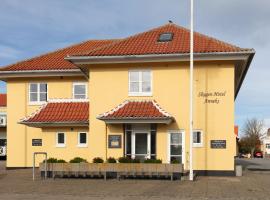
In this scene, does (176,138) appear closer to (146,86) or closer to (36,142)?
(146,86)

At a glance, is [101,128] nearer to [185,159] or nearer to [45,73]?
[185,159]

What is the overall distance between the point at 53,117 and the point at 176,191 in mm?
11992

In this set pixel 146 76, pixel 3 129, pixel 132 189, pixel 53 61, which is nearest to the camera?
pixel 132 189

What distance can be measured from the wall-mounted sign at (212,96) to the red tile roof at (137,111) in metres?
2.02

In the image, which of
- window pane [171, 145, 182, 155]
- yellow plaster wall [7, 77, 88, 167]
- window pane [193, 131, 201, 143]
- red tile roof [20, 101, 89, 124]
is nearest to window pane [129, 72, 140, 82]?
red tile roof [20, 101, 89, 124]

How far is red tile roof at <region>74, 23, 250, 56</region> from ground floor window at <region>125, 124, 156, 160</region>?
12.3 ft

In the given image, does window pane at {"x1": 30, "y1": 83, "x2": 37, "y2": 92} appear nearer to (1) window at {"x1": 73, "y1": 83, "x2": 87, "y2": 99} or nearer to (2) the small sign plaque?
(1) window at {"x1": 73, "y1": 83, "x2": 87, "y2": 99}

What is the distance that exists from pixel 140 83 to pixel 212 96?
145 inches

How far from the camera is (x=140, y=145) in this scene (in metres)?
24.1

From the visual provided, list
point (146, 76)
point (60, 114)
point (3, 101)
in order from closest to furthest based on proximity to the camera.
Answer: point (146, 76) < point (60, 114) < point (3, 101)

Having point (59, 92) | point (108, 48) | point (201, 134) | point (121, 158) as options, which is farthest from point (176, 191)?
point (59, 92)

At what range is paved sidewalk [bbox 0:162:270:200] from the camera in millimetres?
15084

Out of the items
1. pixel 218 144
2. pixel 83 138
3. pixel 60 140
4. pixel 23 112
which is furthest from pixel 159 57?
pixel 23 112

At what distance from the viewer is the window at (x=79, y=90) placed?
29016mm
